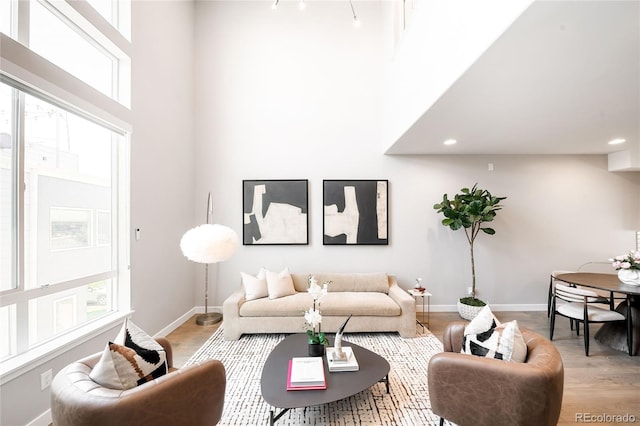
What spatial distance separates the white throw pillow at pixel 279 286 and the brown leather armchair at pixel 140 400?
6.81ft

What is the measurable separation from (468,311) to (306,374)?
9.83ft

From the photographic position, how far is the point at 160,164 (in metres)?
3.52

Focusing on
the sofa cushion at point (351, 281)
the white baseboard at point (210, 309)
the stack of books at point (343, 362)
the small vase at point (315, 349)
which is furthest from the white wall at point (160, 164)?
the stack of books at point (343, 362)

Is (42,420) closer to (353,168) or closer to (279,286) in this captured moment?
(279,286)

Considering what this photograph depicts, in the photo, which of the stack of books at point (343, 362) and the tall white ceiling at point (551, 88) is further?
the stack of books at point (343, 362)

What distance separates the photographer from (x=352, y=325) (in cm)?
353

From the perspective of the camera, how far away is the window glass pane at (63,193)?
205 cm

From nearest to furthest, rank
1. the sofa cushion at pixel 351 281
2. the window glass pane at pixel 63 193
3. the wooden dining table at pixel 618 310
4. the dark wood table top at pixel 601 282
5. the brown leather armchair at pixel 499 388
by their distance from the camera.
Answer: the brown leather armchair at pixel 499 388, the window glass pane at pixel 63 193, the dark wood table top at pixel 601 282, the wooden dining table at pixel 618 310, the sofa cushion at pixel 351 281

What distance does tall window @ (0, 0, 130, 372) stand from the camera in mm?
1896

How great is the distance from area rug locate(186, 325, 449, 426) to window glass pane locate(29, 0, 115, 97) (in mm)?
2997

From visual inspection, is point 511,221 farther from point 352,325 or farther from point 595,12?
point 595,12

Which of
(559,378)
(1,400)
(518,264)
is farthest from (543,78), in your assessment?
(1,400)

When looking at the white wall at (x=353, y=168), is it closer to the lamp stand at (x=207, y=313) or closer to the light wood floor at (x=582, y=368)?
the lamp stand at (x=207, y=313)

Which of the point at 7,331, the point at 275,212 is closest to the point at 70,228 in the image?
the point at 7,331
